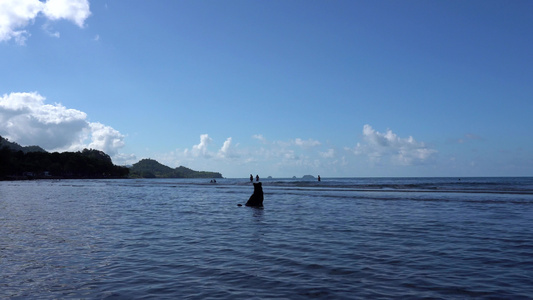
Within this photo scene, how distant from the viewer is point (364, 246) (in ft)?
44.1

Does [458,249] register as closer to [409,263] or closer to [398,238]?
[398,238]

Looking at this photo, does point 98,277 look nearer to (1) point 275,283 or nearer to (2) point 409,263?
(1) point 275,283

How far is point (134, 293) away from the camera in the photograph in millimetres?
8039

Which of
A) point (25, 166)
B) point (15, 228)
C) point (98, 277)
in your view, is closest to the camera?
point (98, 277)

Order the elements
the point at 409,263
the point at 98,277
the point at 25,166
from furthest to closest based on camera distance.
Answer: the point at 25,166 < the point at 409,263 < the point at 98,277

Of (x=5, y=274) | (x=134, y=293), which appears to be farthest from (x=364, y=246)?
(x=5, y=274)

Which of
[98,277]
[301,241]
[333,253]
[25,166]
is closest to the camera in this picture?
[98,277]

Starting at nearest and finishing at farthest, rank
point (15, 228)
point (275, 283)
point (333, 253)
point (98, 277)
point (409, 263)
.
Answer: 1. point (275, 283)
2. point (98, 277)
3. point (409, 263)
4. point (333, 253)
5. point (15, 228)

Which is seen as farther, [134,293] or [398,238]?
[398,238]

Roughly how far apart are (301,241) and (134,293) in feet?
26.0

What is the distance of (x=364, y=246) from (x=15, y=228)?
17.0m

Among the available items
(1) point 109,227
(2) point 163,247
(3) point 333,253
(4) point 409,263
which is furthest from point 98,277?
(1) point 109,227

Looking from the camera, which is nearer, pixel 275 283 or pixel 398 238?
pixel 275 283

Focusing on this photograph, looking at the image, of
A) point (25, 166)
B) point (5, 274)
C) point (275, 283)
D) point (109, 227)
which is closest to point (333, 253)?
point (275, 283)
